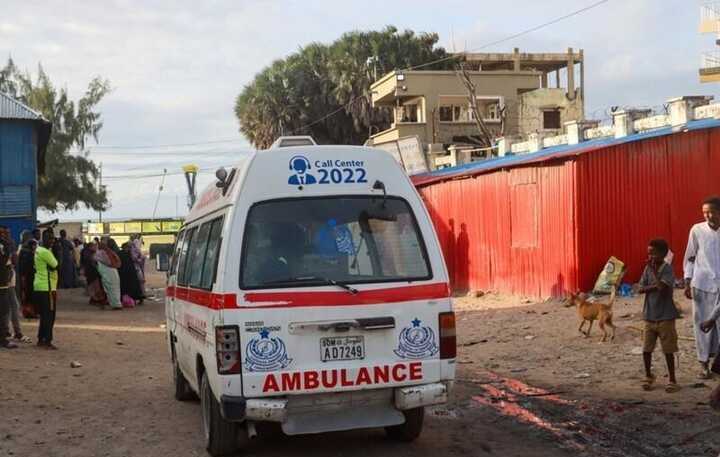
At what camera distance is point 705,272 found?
8250 mm

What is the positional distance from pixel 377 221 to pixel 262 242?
88 cm

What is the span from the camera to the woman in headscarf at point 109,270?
2058 cm

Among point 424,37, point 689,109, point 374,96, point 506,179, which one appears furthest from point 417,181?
point 424,37

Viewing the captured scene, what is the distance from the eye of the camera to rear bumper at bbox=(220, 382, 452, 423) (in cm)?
558

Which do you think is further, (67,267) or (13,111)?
(67,267)

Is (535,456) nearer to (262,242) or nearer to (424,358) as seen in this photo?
A: (424,358)

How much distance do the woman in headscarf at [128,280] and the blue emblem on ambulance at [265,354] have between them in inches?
672

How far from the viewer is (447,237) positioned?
70.8 ft

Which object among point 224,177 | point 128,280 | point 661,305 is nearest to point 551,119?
point 128,280

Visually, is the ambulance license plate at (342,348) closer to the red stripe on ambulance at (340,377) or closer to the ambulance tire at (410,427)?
the red stripe on ambulance at (340,377)

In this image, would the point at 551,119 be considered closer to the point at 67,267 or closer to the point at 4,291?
the point at 67,267

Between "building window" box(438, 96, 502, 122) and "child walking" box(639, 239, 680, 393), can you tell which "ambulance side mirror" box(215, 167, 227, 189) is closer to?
"child walking" box(639, 239, 680, 393)

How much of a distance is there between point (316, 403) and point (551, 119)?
36.5 meters

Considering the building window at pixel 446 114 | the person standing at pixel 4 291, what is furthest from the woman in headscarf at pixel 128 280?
the building window at pixel 446 114
